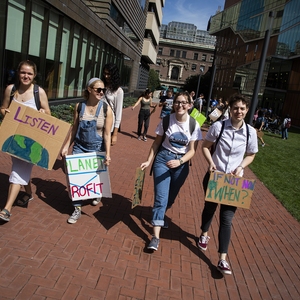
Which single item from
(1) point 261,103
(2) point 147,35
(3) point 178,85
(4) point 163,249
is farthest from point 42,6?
(3) point 178,85

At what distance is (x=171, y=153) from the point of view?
3.86 m

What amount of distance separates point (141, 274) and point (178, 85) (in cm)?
9672

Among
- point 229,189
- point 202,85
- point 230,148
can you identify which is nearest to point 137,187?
point 229,189

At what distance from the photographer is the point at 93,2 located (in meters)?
16.9

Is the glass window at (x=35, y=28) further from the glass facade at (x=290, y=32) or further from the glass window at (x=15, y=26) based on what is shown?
the glass facade at (x=290, y=32)

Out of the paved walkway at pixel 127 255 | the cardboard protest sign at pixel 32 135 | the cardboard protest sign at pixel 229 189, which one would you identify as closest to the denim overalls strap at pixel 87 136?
the cardboard protest sign at pixel 32 135

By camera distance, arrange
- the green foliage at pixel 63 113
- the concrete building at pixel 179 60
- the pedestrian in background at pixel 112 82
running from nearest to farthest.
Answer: the pedestrian in background at pixel 112 82 → the green foliage at pixel 63 113 → the concrete building at pixel 179 60

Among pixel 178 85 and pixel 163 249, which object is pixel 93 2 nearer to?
pixel 163 249

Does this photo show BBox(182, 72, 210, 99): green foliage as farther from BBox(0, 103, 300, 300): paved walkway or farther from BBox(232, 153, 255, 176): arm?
BBox(232, 153, 255, 176): arm

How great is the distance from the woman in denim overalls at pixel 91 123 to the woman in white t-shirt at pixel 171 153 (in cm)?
70

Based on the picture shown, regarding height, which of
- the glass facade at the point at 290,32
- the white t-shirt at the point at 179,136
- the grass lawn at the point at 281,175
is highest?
the glass facade at the point at 290,32

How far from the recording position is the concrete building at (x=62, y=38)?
9562 mm

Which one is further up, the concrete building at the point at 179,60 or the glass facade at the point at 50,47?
the concrete building at the point at 179,60

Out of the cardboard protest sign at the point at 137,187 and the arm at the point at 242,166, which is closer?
the arm at the point at 242,166
